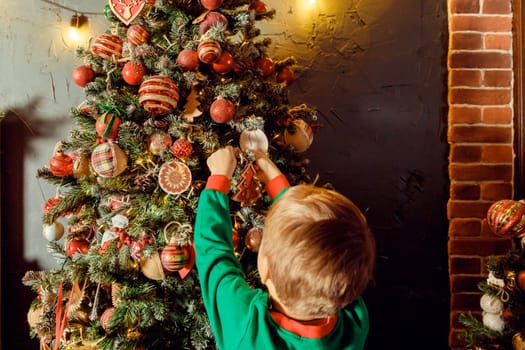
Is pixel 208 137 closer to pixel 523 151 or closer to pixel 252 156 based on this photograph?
pixel 252 156

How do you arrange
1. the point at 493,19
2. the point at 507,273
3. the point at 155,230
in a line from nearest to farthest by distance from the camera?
the point at 155,230
the point at 507,273
the point at 493,19

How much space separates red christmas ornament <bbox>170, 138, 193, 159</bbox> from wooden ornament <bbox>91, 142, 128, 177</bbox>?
16cm

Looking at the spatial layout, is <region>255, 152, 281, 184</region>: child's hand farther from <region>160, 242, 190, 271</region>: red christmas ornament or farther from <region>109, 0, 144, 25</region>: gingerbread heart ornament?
<region>109, 0, 144, 25</region>: gingerbread heart ornament

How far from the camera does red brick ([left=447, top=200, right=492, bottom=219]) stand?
1761mm

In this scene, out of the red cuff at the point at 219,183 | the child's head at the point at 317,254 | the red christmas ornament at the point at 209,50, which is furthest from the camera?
the red christmas ornament at the point at 209,50

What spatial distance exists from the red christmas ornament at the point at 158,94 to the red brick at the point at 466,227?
1431 mm

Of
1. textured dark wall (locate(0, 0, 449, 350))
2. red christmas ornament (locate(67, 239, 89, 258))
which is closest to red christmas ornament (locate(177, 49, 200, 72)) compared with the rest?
red christmas ornament (locate(67, 239, 89, 258))

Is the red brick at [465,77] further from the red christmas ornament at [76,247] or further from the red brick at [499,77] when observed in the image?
the red christmas ornament at [76,247]

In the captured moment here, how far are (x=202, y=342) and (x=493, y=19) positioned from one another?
5.88 ft

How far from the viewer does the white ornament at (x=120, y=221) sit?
113cm

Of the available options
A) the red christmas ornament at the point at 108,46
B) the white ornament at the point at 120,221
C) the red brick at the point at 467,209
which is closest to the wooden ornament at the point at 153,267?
the white ornament at the point at 120,221

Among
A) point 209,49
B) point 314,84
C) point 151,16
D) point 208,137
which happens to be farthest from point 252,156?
point 314,84

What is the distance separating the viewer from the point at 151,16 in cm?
117

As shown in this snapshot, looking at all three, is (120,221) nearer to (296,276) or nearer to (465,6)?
(296,276)
